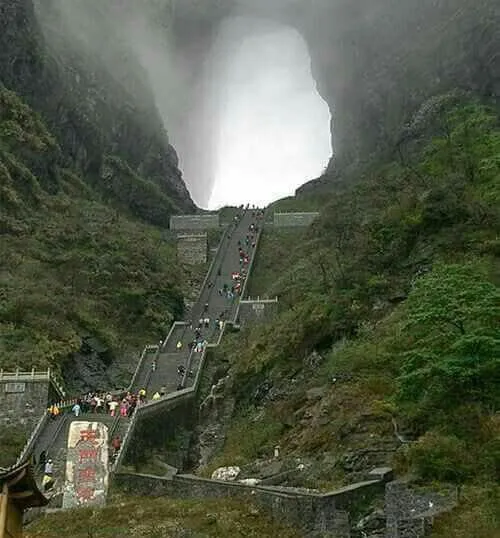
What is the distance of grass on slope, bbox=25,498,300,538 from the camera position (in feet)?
51.9

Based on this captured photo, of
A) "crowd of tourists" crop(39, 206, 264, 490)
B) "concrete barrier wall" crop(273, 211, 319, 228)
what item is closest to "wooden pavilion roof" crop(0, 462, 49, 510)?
"crowd of tourists" crop(39, 206, 264, 490)

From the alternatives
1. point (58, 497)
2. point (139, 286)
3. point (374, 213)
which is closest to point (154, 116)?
point (139, 286)

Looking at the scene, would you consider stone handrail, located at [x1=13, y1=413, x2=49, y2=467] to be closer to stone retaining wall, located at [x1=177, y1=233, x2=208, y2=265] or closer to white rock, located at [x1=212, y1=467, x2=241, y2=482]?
white rock, located at [x1=212, y1=467, x2=241, y2=482]

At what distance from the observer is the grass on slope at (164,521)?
1583cm

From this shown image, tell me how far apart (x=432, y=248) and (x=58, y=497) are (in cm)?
1344

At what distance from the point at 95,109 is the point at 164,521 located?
173 ft

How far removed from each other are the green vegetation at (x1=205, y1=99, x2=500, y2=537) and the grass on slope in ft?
7.73

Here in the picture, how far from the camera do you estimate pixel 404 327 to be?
65.7 ft

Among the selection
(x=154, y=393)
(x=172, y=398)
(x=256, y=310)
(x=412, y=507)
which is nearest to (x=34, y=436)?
(x=172, y=398)

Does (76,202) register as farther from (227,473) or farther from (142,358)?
(227,473)

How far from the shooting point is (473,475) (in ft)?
48.3

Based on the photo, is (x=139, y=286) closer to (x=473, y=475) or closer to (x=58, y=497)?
(x=58, y=497)

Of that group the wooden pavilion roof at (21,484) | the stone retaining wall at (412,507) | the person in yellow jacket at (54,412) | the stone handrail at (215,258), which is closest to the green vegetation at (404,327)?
the stone retaining wall at (412,507)

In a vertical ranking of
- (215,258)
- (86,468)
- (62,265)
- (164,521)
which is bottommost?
(164,521)
